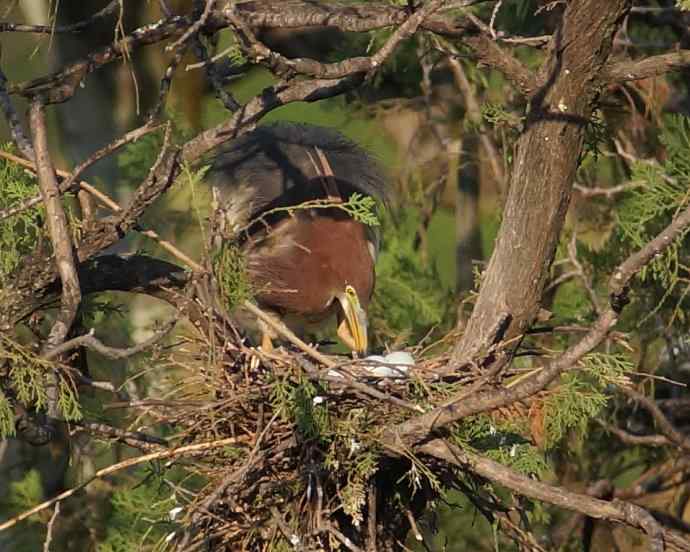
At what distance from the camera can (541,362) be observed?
4.93 m

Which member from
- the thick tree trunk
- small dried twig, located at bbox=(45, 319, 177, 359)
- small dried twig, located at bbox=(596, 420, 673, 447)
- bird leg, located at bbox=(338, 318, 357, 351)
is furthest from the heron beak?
small dried twig, located at bbox=(45, 319, 177, 359)

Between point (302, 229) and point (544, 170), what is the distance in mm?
1845

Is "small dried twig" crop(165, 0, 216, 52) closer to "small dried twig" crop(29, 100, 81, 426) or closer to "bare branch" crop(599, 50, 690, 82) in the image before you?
"small dried twig" crop(29, 100, 81, 426)

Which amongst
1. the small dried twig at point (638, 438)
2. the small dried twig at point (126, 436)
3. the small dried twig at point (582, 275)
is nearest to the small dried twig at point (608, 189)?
the small dried twig at point (582, 275)

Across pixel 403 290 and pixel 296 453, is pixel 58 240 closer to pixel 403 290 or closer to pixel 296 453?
pixel 296 453

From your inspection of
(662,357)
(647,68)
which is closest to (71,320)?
(647,68)

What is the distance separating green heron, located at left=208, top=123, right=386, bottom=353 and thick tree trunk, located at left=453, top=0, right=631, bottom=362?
5.06 ft

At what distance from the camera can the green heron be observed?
4844mm

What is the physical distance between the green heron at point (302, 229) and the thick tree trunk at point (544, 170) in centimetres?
154

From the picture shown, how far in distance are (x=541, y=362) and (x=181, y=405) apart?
6.37ft

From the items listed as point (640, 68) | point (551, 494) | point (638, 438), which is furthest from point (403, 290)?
point (551, 494)

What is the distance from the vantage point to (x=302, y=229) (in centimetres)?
489

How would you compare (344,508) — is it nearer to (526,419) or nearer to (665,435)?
(526,419)

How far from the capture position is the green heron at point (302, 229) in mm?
4844
